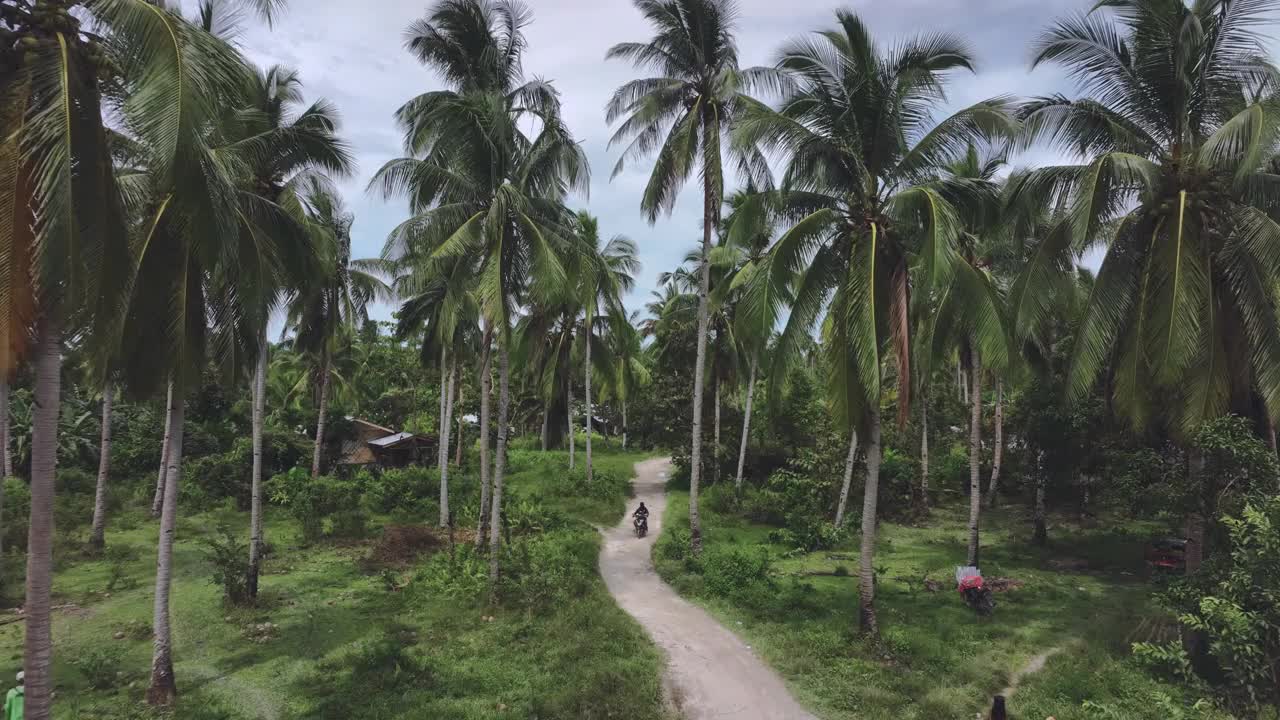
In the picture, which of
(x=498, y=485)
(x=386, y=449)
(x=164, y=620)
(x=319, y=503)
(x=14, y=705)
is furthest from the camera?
(x=386, y=449)

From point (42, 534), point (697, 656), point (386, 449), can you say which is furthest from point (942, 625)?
point (386, 449)

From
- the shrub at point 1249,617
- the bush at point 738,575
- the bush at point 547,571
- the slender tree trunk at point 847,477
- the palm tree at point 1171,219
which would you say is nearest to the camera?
the shrub at point 1249,617

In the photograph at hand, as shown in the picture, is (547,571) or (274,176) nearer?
(274,176)

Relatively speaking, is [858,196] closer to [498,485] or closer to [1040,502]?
[498,485]

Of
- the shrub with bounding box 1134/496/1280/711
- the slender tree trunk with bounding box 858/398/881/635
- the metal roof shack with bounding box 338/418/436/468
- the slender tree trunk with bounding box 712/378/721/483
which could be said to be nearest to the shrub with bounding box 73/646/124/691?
the slender tree trunk with bounding box 858/398/881/635

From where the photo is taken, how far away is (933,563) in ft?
56.9

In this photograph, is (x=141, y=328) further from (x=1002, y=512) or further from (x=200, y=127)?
(x=1002, y=512)

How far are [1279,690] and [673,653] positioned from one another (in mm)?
7379

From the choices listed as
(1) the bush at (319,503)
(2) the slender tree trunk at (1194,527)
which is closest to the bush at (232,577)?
(1) the bush at (319,503)

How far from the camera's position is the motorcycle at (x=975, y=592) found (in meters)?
12.5

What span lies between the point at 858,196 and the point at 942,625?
25.7ft

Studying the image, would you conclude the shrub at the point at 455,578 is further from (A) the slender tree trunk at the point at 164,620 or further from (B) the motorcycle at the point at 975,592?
(B) the motorcycle at the point at 975,592

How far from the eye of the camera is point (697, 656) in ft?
34.3

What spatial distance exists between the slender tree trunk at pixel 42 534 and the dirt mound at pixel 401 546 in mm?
10976
